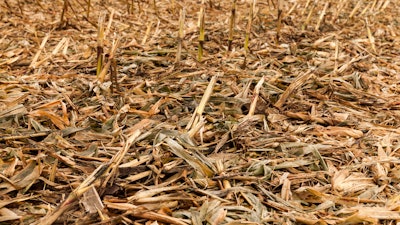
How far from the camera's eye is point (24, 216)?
51.4 inches

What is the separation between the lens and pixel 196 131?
1.77 m

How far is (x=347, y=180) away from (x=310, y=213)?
0.26 meters

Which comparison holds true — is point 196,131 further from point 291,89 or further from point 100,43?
point 100,43

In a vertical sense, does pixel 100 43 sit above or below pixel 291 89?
above

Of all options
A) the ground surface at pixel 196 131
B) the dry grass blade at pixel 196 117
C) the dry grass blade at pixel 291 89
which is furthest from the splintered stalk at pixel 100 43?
the dry grass blade at pixel 291 89

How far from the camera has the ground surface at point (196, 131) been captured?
1406mm

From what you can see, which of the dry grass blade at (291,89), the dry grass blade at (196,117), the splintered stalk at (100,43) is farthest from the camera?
the splintered stalk at (100,43)

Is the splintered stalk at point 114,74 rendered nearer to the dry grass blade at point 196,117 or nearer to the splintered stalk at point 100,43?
the splintered stalk at point 100,43

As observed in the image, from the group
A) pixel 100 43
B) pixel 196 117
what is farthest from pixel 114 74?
pixel 196 117

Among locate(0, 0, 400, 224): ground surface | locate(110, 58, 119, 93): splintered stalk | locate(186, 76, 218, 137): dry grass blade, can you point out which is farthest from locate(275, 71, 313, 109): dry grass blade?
locate(110, 58, 119, 93): splintered stalk

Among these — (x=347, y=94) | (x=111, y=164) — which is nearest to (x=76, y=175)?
(x=111, y=164)

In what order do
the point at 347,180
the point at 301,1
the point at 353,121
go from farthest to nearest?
the point at 301,1
the point at 353,121
the point at 347,180

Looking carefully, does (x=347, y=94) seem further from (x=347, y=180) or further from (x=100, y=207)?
(x=100, y=207)

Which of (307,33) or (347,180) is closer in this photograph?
(347,180)
